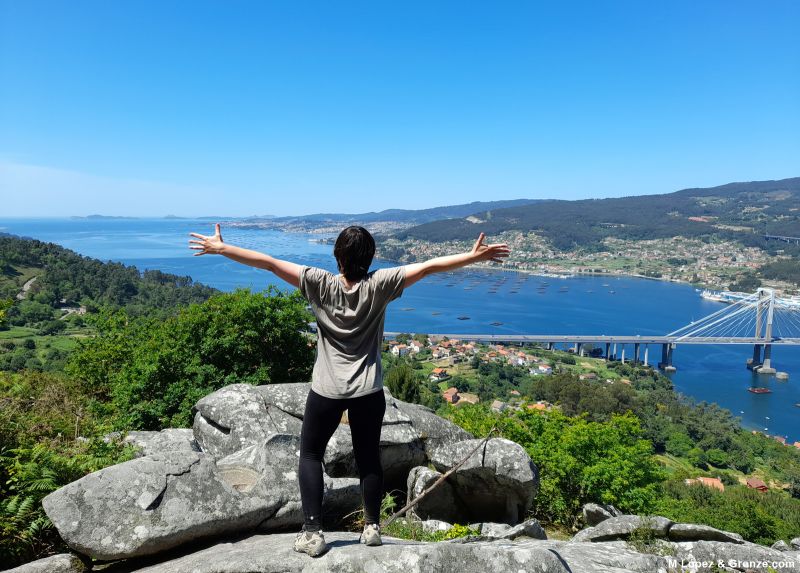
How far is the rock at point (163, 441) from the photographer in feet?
17.3

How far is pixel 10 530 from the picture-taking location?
10.8ft

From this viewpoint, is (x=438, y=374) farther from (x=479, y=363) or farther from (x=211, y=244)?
(x=211, y=244)

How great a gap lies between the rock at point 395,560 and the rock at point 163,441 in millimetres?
2543

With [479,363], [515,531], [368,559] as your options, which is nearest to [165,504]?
[368,559]

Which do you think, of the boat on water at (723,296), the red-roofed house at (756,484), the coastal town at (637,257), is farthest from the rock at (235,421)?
the coastal town at (637,257)

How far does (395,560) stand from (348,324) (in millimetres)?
1244

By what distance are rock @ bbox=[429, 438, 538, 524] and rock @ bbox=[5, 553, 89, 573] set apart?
3.68 metres

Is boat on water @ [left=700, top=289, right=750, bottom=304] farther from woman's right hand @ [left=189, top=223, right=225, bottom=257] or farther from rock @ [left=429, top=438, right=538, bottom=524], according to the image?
woman's right hand @ [left=189, top=223, right=225, bottom=257]

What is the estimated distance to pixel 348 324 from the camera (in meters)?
2.75

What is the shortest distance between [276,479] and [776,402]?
71.9m

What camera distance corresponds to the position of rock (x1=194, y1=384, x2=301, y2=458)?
5699mm

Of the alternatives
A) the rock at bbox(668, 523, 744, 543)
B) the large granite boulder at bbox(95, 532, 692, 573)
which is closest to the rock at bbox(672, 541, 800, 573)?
the rock at bbox(668, 523, 744, 543)

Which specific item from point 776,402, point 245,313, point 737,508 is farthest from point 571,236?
point 245,313

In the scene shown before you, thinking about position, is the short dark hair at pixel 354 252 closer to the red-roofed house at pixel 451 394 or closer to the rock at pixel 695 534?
the rock at pixel 695 534
